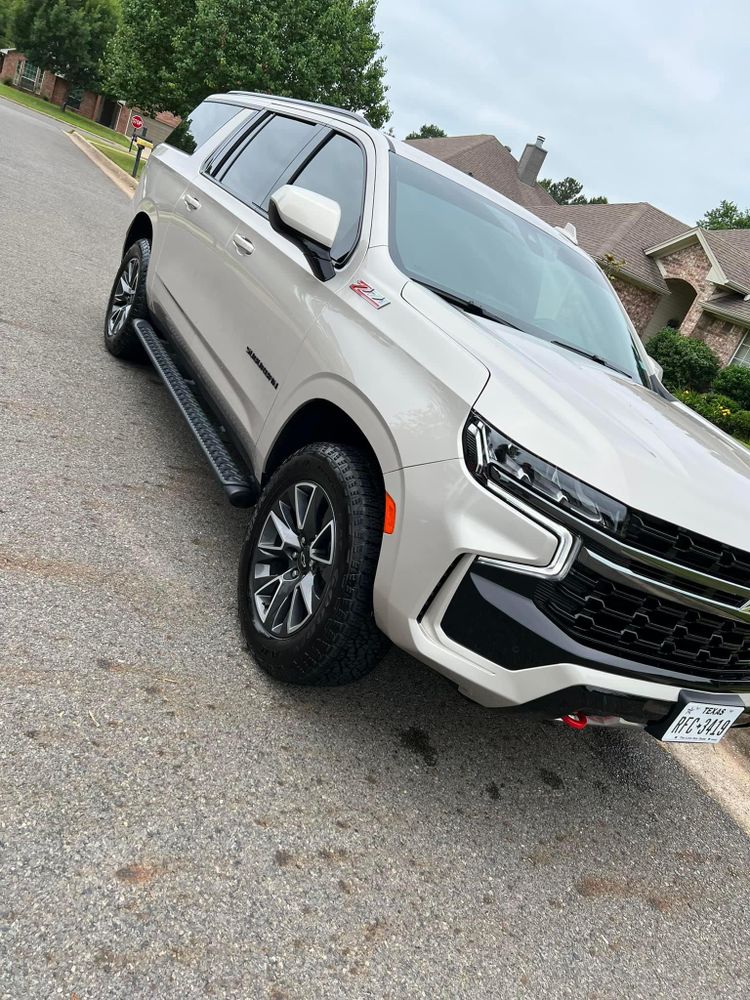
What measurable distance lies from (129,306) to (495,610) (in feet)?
13.2

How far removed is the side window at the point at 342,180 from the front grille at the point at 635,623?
5.49 ft

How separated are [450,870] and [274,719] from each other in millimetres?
759

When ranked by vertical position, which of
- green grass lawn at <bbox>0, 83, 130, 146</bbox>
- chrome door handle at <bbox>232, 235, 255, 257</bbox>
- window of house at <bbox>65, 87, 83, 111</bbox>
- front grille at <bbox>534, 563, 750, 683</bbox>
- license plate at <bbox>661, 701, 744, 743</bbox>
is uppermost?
chrome door handle at <bbox>232, 235, 255, 257</bbox>

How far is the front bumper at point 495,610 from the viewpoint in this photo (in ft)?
7.09

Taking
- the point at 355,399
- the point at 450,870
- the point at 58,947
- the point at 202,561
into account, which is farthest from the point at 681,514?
the point at 202,561

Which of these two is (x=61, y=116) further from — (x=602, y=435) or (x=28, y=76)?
(x=602, y=435)

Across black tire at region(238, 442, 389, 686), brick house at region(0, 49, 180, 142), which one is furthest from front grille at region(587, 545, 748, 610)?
brick house at region(0, 49, 180, 142)

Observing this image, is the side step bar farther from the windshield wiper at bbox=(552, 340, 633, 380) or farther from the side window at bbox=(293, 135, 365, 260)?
the windshield wiper at bbox=(552, 340, 633, 380)

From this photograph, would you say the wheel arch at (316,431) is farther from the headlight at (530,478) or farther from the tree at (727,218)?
the tree at (727,218)

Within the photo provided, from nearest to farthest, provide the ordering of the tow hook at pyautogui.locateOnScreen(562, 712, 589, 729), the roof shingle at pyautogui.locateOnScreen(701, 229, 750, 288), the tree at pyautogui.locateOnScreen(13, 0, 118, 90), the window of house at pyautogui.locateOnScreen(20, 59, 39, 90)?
1. the tow hook at pyautogui.locateOnScreen(562, 712, 589, 729)
2. the roof shingle at pyautogui.locateOnScreen(701, 229, 750, 288)
3. the tree at pyautogui.locateOnScreen(13, 0, 118, 90)
4. the window of house at pyautogui.locateOnScreen(20, 59, 39, 90)

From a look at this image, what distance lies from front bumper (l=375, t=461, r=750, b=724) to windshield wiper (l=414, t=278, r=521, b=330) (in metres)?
0.90

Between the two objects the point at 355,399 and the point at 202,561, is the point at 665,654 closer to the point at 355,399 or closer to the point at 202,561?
the point at 355,399

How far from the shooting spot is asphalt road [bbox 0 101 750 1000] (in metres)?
1.91

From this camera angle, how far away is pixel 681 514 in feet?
7.20
